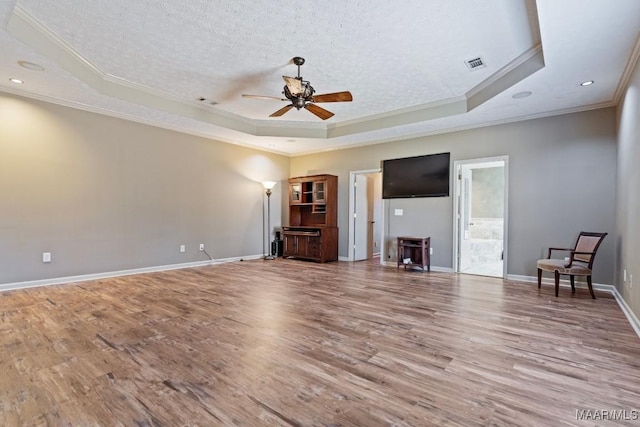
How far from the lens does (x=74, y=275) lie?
4816 mm

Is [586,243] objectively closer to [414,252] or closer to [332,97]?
[414,252]

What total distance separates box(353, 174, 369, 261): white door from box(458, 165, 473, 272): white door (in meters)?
2.33

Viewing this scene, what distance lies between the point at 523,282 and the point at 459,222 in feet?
4.65

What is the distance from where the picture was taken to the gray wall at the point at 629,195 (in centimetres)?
303

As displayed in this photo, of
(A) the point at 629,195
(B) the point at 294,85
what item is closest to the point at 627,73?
(A) the point at 629,195

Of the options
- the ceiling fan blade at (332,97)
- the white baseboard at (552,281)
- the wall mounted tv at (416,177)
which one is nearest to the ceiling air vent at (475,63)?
the ceiling fan blade at (332,97)

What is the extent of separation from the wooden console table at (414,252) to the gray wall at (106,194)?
3515 millimetres

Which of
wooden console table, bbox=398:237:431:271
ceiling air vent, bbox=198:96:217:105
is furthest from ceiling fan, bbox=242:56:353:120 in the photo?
wooden console table, bbox=398:237:431:271

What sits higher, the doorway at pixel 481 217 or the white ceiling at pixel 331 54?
the white ceiling at pixel 331 54

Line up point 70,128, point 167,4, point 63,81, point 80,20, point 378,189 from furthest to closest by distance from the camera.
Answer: point 378,189 < point 70,128 < point 63,81 < point 80,20 < point 167,4

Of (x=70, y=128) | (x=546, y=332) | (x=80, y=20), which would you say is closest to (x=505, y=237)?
(x=546, y=332)

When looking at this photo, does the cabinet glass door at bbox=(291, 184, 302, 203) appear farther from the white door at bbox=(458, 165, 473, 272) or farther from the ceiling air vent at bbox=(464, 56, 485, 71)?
the ceiling air vent at bbox=(464, 56, 485, 71)

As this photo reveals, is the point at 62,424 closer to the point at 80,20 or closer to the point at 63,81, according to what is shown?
the point at 80,20

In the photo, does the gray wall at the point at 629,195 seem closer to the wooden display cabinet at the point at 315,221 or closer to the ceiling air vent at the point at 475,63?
the ceiling air vent at the point at 475,63
